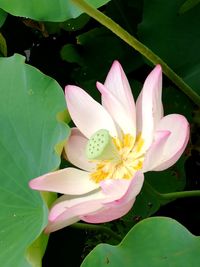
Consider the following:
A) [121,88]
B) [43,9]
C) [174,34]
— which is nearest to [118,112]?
[121,88]

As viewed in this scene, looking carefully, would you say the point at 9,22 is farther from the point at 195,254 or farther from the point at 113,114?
the point at 195,254

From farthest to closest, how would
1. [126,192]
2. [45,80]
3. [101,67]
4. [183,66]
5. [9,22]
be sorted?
1. [9,22]
2. [101,67]
3. [183,66]
4. [45,80]
5. [126,192]

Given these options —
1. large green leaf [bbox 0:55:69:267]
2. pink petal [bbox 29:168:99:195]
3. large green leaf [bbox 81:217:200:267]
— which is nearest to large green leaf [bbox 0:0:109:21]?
large green leaf [bbox 0:55:69:267]

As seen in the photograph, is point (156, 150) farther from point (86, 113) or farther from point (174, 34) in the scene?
point (174, 34)

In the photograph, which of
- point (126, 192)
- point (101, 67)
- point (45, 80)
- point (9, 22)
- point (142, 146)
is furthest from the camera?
point (9, 22)

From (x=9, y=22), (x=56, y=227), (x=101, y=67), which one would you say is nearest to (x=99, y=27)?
(x=101, y=67)

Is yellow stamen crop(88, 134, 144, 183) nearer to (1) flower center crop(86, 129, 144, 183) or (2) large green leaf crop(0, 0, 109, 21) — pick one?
(1) flower center crop(86, 129, 144, 183)

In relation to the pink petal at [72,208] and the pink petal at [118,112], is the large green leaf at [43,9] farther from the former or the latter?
the pink petal at [72,208]
